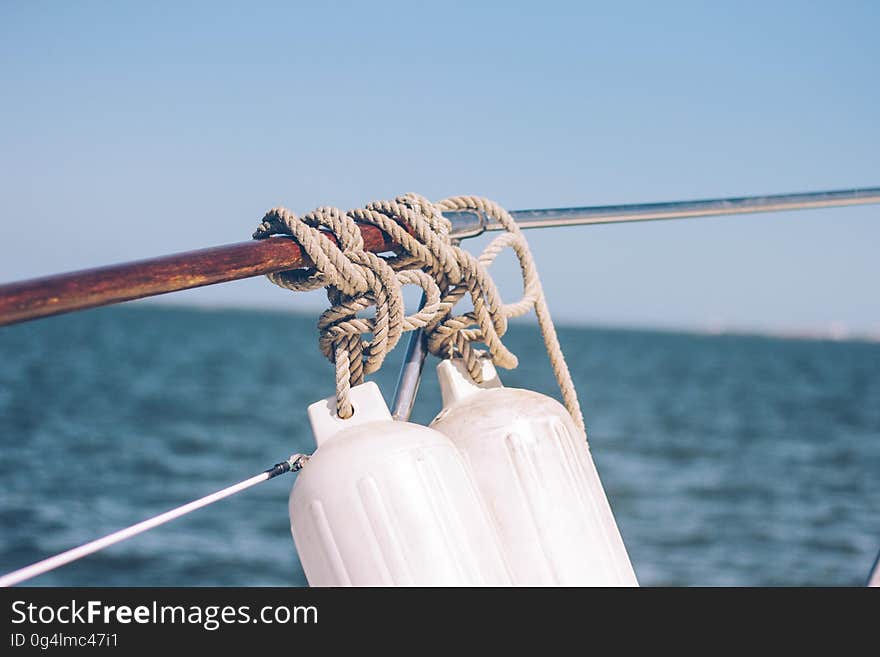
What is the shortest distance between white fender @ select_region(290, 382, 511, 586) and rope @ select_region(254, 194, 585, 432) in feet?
0.41

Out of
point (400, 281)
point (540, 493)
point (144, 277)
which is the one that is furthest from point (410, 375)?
point (144, 277)

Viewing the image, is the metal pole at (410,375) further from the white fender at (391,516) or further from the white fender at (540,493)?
the white fender at (391,516)

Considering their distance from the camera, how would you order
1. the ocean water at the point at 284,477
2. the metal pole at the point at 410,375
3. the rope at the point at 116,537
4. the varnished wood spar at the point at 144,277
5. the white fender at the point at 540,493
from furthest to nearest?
the ocean water at the point at 284,477 → the metal pole at the point at 410,375 → the white fender at the point at 540,493 → the rope at the point at 116,537 → the varnished wood spar at the point at 144,277

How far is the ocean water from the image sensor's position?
850 centimetres

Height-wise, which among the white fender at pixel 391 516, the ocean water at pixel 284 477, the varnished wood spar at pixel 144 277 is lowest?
the white fender at pixel 391 516

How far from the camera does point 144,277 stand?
117 cm

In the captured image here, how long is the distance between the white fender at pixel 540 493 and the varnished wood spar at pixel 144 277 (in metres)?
0.38

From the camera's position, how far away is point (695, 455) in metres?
16.1

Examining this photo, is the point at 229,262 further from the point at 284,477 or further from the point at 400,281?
the point at 284,477

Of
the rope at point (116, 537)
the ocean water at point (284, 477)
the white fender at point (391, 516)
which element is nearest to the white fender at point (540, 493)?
the white fender at point (391, 516)

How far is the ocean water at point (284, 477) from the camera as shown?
8.50 metres
